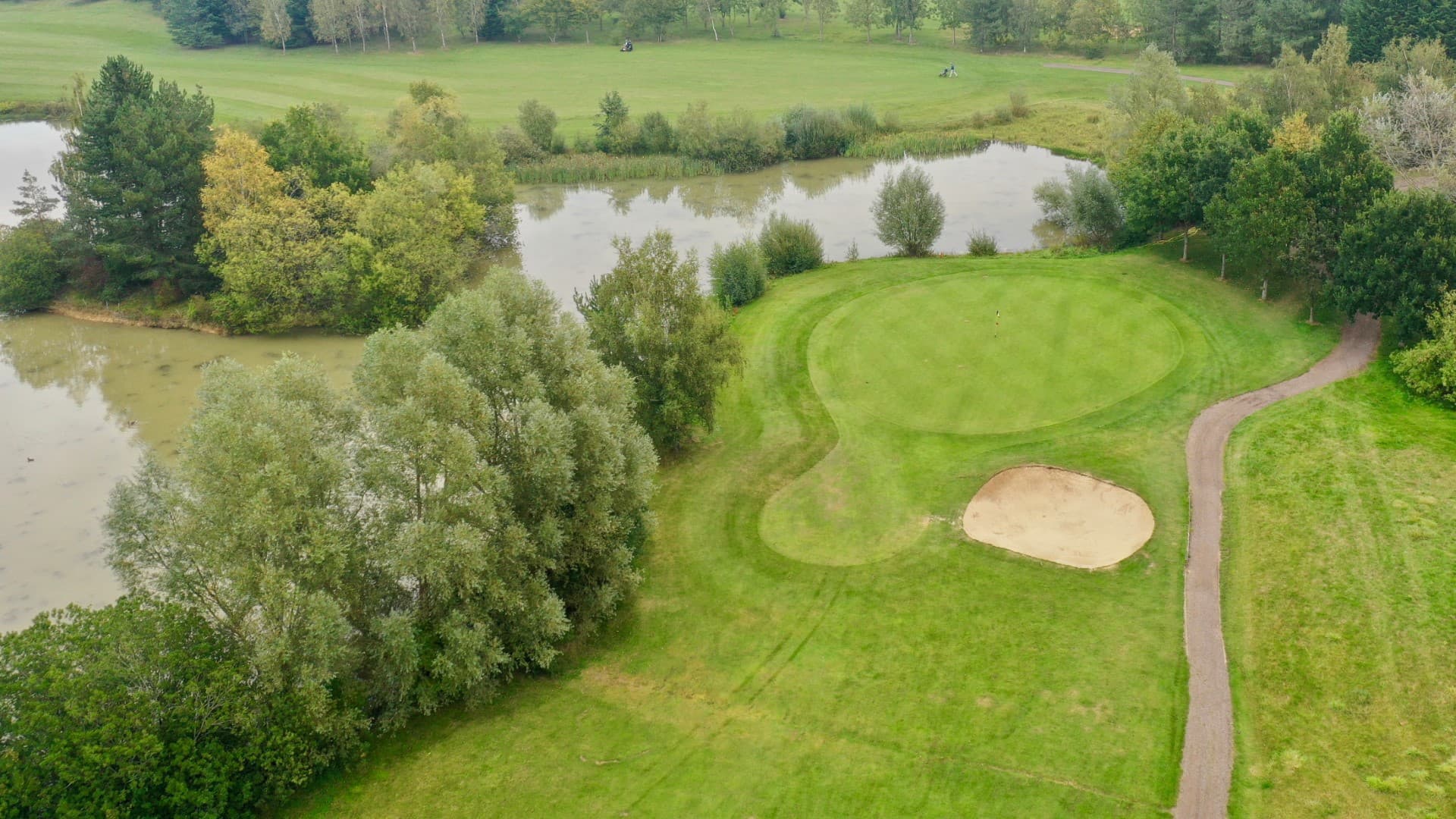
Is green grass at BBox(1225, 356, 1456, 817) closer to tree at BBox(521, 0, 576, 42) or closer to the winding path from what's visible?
the winding path

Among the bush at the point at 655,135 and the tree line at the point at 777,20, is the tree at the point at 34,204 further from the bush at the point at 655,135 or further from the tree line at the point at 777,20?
the tree line at the point at 777,20

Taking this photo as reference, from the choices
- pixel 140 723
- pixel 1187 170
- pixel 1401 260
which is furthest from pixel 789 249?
pixel 140 723

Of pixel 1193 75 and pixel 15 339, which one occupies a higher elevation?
pixel 1193 75

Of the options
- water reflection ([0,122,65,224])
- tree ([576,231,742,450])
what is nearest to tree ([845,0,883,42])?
water reflection ([0,122,65,224])

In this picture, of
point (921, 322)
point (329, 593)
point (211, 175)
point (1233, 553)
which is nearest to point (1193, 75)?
point (921, 322)

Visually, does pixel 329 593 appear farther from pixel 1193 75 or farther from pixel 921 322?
pixel 1193 75

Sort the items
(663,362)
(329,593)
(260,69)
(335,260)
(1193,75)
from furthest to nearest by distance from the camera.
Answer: (260,69) → (1193,75) → (335,260) → (663,362) → (329,593)

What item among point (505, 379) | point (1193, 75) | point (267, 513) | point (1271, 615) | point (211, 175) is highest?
point (1193, 75)
